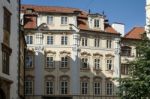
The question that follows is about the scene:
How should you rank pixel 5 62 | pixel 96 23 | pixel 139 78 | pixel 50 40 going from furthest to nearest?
pixel 96 23
pixel 50 40
pixel 139 78
pixel 5 62

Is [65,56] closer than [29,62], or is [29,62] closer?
[29,62]

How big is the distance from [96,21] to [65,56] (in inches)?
282

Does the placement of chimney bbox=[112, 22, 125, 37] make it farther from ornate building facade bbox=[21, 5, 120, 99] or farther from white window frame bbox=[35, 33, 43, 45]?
white window frame bbox=[35, 33, 43, 45]

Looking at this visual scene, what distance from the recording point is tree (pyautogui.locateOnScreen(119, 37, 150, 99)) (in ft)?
129

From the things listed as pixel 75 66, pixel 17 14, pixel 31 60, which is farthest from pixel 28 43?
pixel 17 14

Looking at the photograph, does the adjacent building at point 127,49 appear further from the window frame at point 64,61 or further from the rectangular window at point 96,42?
the window frame at point 64,61

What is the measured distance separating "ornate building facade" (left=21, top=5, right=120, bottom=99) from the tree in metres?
33.6

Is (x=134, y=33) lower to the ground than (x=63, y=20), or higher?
lower

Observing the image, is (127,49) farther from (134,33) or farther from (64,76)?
(64,76)

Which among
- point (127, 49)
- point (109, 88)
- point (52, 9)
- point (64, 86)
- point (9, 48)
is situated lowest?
point (109, 88)

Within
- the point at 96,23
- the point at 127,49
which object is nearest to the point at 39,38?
the point at 96,23

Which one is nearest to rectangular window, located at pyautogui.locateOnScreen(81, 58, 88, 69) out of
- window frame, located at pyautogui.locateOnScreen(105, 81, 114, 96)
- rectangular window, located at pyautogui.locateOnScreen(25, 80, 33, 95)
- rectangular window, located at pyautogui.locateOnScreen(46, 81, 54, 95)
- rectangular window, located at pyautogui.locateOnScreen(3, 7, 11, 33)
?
window frame, located at pyautogui.locateOnScreen(105, 81, 114, 96)

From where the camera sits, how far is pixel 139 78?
131 ft

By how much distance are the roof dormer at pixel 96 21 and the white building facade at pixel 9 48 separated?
1460 inches
